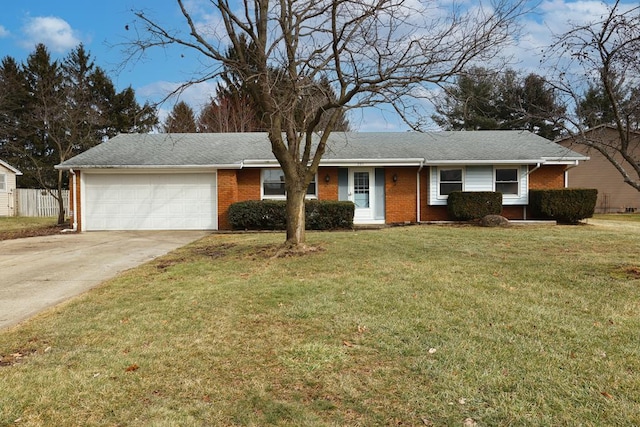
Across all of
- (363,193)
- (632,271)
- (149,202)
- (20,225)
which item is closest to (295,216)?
(632,271)

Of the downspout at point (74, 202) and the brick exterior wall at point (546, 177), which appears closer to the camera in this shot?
the downspout at point (74, 202)

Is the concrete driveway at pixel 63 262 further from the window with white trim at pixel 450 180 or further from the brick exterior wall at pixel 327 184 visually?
the window with white trim at pixel 450 180

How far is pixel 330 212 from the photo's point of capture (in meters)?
14.4

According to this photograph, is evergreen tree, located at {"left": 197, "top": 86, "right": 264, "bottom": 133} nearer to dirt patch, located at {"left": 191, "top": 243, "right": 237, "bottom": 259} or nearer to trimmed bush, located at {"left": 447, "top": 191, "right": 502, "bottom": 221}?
trimmed bush, located at {"left": 447, "top": 191, "right": 502, "bottom": 221}

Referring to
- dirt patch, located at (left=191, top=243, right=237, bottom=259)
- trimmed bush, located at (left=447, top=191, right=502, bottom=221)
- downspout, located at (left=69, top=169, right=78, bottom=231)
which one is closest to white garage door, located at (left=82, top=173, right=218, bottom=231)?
downspout, located at (left=69, top=169, right=78, bottom=231)

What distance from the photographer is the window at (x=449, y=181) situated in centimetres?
1630

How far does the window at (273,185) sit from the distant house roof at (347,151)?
2.07ft

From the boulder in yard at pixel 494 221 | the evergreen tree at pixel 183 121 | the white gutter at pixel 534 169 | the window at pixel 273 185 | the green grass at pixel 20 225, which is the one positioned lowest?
the green grass at pixel 20 225

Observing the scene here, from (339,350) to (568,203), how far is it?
47.8 ft

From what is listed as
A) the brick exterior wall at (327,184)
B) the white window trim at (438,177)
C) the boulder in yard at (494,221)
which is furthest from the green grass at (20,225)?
the boulder in yard at (494,221)

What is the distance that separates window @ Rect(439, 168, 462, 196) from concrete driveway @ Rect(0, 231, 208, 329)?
9377mm

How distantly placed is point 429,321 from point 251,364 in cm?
198

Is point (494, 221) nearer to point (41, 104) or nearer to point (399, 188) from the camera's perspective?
point (399, 188)

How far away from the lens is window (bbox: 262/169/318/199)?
16016mm
